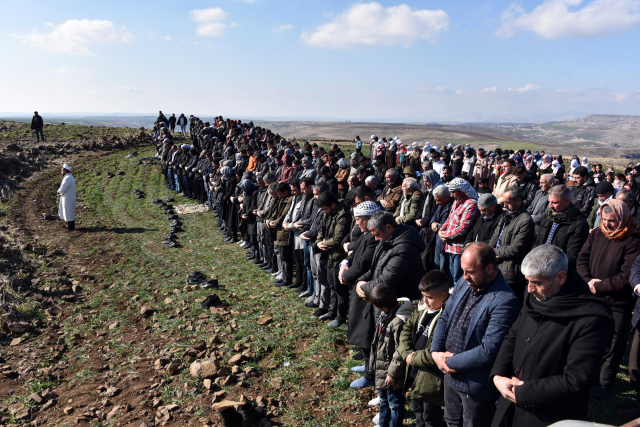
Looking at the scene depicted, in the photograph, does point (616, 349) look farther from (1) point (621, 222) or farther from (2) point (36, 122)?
(2) point (36, 122)

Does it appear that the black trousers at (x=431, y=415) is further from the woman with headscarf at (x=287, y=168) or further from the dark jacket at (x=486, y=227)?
the woman with headscarf at (x=287, y=168)

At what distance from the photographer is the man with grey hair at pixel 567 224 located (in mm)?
5363

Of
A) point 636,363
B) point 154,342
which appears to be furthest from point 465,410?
point 154,342

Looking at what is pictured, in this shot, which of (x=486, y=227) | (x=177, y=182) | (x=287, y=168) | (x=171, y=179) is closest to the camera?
(x=486, y=227)

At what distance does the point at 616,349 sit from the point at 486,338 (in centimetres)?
260

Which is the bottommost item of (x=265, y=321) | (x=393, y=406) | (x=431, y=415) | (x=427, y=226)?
(x=265, y=321)

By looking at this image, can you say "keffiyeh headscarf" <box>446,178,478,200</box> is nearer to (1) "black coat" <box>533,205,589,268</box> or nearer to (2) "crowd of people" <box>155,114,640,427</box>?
(2) "crowd of people" <box>155,114,640,427</box>

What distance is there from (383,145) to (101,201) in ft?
46.2

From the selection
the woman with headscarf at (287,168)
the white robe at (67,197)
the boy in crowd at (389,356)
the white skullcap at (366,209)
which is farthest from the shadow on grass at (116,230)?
the boy in crowd at (389,356)

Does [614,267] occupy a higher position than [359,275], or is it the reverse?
[614,267]

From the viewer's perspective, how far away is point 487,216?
20.4ft

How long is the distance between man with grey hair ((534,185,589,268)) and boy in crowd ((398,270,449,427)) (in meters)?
2.77

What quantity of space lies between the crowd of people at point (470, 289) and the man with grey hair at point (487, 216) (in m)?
0.02

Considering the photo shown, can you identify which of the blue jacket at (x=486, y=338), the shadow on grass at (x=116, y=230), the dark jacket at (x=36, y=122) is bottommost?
the shadow on grass at (x=116, y=230)
